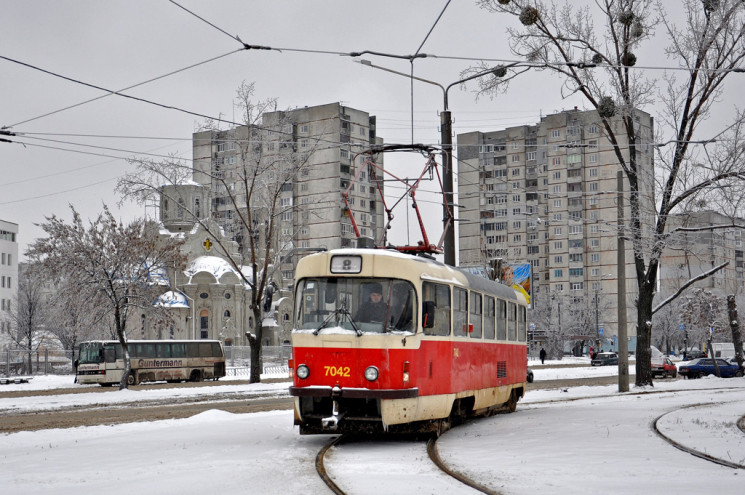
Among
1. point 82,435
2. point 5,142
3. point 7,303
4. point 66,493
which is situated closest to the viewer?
point 66,493

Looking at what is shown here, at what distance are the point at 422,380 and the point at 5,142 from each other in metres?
10.9

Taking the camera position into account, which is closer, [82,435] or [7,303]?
[82,435]

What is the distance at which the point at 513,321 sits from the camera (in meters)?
21.3

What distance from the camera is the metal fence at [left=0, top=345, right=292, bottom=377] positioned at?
56444 mm

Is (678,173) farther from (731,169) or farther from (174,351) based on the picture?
(174,351)

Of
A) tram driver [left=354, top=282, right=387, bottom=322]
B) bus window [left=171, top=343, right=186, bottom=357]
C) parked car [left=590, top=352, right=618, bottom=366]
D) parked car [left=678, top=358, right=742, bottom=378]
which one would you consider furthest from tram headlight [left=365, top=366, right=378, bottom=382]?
parked car [left=590, top=352, right=618, bottom=366]

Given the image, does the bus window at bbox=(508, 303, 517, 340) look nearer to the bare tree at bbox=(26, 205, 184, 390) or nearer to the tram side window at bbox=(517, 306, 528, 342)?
the tram side window at bbox=(517, 306, 528, 342)

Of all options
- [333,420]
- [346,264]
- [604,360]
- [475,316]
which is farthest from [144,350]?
[333,420]

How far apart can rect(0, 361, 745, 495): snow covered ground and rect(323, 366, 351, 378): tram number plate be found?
3.61 feet

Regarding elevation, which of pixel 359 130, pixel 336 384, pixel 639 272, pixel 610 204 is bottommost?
pixel 336 384

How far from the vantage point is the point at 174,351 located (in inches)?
1992

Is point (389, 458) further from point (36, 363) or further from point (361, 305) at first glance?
point (36, 363)

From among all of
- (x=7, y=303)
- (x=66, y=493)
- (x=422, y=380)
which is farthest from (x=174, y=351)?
(x=7, y=303)

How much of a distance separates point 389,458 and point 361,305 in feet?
8.29
